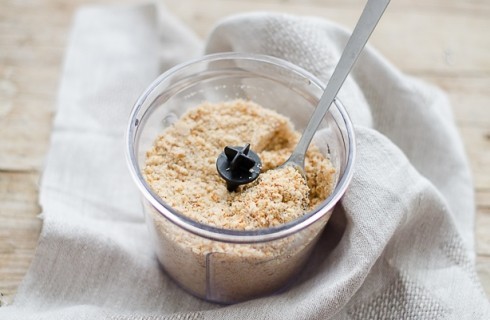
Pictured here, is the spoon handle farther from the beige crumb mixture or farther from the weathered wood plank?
the weathered wood plank

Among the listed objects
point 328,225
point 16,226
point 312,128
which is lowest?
point 16,226

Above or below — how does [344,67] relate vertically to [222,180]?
above

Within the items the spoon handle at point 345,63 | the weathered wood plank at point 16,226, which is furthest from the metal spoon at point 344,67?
the weathered wood plank at point 16,226

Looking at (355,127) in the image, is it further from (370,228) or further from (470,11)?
(470,11)

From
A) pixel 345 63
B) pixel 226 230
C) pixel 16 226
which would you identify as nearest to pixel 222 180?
pixel 226 230

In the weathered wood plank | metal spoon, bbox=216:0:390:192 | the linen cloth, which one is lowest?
the weathered wood plank

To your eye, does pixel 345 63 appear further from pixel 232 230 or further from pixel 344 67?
pixel 232 230

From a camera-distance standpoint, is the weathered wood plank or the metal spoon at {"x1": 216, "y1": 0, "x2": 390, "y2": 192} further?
the weathered wood plank

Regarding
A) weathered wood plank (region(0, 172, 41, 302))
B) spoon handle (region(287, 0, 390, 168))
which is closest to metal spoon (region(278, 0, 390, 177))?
spoon handle (region(287, 0, 390, 168))
